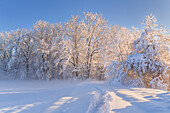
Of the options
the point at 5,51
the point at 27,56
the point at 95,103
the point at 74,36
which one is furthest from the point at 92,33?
the point at 5,51

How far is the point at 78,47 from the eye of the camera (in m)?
13.2

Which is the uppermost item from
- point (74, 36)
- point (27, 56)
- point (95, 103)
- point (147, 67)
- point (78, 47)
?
point (74, 36)

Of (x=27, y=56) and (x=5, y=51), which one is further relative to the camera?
(x=5, y=51)

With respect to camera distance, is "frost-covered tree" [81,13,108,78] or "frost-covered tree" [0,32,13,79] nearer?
"frost-covered tree" [81,13,108,78]

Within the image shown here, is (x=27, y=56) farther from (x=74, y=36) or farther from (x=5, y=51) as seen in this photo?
(x=74, y=36)

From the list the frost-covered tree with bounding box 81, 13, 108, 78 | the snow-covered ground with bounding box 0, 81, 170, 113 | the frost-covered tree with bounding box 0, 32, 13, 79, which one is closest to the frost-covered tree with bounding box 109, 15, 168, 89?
the snow-covered ground with bounding box 0, 81, 170, 113

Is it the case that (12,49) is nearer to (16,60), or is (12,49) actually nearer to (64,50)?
(16,60)

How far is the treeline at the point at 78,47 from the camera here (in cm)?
684

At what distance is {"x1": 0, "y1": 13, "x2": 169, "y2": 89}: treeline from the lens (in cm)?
684

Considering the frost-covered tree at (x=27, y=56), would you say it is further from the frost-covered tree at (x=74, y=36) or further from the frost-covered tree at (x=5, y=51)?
the frost-covered tree at (x=74, y=36)

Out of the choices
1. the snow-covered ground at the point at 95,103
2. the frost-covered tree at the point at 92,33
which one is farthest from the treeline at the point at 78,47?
the snow-covered ground at the point at 95,103

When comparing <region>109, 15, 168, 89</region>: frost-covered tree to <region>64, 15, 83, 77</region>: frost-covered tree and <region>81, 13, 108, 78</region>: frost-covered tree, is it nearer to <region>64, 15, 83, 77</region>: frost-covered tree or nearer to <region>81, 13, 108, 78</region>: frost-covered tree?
<region>81, 13, 108, 78</region>: frost-covered tree

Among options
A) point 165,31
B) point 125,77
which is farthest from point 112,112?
point 165,31

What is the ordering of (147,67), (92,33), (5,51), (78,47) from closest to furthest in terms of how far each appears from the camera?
(147,67) < (92,33) < (78,47) < (5,51)
